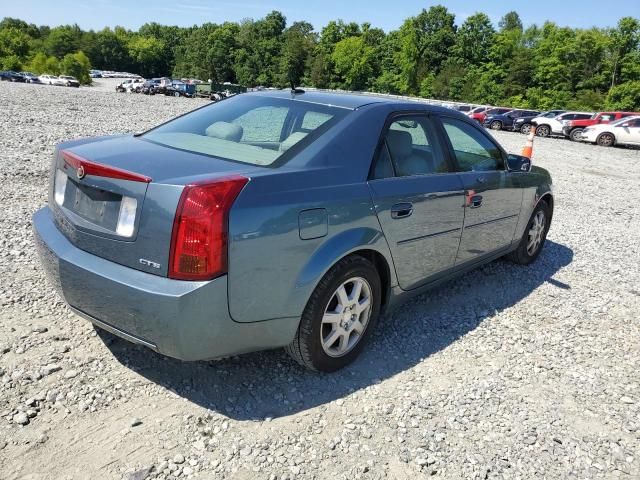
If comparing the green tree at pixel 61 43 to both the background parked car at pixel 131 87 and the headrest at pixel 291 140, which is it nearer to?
the background parked car at pixel 131 87

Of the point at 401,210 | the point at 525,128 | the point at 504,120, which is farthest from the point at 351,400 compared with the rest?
the point at 504,120

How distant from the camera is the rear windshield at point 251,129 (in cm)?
304

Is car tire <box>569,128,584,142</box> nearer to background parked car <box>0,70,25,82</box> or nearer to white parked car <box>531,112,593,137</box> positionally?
white parked car <box>531,112,593,137</box>

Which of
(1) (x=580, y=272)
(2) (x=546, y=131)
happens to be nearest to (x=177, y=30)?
(2) (x=546, y=131)

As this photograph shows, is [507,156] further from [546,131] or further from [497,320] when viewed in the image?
[546,131]

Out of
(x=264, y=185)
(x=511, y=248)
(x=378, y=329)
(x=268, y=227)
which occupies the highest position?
(x=264, y=185)

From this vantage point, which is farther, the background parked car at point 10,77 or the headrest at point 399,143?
the background parked car at point 10,77

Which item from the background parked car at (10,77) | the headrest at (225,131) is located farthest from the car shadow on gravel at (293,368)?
the background parked car at (10,77)

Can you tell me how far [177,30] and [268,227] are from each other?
567 feet

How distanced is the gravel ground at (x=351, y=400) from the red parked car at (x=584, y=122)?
84.7ft

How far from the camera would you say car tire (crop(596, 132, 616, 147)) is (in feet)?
81.2

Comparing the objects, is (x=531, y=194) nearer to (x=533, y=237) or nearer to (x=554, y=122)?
(x=533, y=237)

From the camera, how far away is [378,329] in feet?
12.9

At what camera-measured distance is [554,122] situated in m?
28.5
